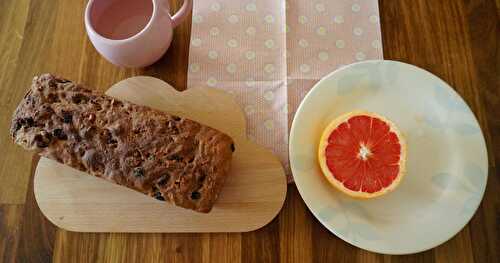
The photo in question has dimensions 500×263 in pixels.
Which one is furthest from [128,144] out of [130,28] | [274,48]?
[274,48]

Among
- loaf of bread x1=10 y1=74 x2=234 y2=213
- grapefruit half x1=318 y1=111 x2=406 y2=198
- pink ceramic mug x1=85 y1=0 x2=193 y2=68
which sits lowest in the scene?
grapefruit half x1=318 y1=111 x2=406 y2=198

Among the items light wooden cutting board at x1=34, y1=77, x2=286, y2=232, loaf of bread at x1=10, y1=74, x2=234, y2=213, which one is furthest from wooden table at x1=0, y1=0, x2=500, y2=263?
loaf of bread at x1=10, y1=74, x2=234, y2=213

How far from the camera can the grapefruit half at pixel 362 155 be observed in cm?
74

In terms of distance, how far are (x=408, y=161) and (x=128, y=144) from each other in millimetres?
613

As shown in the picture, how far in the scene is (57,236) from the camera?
2.67 feet

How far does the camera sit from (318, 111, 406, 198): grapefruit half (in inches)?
29.1

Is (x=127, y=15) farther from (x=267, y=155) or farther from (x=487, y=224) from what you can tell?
(x=487, y=224)

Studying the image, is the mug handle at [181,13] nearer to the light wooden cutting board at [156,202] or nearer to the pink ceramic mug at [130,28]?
the pink ceramic mug at [130,28]

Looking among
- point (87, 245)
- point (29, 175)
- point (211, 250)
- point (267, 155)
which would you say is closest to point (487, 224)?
point (267, 155)

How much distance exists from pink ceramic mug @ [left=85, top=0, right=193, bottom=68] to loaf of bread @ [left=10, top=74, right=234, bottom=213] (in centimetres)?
13

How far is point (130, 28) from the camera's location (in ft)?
2.88

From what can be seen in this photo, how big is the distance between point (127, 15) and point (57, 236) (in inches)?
21.4

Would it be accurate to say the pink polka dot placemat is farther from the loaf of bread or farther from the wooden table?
the loaf of bread

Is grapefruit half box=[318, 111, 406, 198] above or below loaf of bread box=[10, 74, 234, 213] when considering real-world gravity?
below
